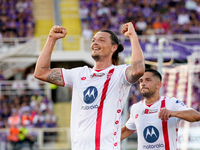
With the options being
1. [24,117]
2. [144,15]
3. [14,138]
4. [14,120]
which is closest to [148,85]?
[14,138]

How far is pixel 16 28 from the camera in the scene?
77.0 ft

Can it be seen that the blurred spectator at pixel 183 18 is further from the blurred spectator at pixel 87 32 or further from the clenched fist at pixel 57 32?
the clenched fist at pixel 57 32

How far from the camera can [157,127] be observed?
6.50 meters

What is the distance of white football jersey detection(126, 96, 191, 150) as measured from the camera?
6422 mm

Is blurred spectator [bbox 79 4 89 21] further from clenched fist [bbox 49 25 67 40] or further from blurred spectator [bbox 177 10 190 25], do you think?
clenched fist [bbox 49 25 67 40]

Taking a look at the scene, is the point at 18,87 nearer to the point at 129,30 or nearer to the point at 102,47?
the point at 102,47

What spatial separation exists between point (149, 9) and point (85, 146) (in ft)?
62.7

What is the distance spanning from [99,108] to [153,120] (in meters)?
1.57

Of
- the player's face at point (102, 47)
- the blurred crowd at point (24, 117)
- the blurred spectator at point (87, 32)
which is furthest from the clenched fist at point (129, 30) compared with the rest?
the blurred spectator at point (87, 32)

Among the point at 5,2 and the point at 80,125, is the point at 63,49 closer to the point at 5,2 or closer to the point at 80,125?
the point at 5,2

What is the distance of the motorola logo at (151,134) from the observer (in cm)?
647

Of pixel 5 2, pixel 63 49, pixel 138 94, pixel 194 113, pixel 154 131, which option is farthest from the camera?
pixel 5 2

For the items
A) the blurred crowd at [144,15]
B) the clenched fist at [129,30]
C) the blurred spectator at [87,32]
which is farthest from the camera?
the blurred spectator at [87,32]

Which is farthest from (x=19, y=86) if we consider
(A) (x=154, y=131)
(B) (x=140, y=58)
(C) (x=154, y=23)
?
(B) (x=140, y=58)
